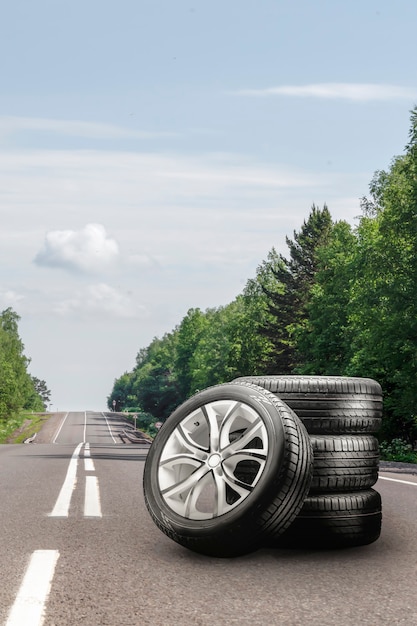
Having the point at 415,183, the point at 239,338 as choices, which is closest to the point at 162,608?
the point at 415,183

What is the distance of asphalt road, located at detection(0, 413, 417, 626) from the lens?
432 centimetres

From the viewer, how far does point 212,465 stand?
6.07 meters

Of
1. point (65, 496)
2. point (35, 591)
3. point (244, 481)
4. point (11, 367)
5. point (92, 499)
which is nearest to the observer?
point (35, 591)

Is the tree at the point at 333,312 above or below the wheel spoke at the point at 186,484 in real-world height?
above

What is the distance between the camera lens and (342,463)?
6.45 meters

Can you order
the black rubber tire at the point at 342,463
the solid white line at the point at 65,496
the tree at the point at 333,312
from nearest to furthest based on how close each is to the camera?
1. the black rubber tire at the point at 342,463
2. the solid white line at the point at 65,496
3. the tree at the point at 333,312

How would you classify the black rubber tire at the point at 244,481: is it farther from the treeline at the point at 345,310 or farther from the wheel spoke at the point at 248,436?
the treeline at the point at 345,310

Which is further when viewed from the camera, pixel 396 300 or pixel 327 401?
pixel 396 300

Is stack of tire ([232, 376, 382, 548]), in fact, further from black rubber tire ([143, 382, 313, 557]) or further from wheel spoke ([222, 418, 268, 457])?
wheel spoke ([222, 418, 268, 457])

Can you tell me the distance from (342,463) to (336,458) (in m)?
0.08

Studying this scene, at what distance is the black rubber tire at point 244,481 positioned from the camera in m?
5.64

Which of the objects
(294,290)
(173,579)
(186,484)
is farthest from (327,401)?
(294,290)

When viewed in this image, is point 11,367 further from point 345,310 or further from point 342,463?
point 342,463

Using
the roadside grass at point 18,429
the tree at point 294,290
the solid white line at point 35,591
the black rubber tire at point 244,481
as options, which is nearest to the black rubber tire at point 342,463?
the black rubber tire at point 244,481
